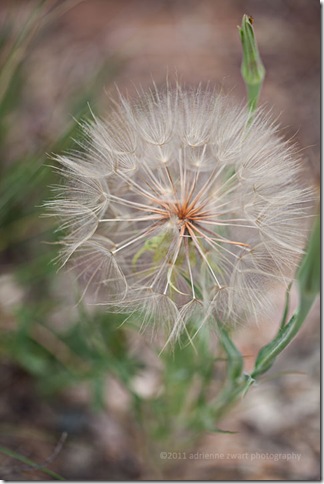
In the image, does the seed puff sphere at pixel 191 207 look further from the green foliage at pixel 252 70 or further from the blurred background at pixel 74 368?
the blurred background at pixel 74 368

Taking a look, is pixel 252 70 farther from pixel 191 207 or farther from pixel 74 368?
pixel 74 368

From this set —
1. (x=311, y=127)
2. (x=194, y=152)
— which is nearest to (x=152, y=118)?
(x=194, y=152)

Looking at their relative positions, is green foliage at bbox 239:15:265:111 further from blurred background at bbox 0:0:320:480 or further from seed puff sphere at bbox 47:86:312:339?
blurred background at bbox 0:0:320:480

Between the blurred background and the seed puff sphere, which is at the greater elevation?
the seed puff sphere

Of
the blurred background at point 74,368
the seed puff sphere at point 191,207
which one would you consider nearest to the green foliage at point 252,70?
the seed puff sphere at point 191,207

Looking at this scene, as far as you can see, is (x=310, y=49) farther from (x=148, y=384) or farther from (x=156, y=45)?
(x=148, y=384)

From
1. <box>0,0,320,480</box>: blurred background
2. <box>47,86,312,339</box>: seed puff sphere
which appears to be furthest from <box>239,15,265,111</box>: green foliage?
<box>0,0,320,480</box>: blurred background

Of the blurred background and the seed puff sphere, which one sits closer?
the seed puff sphere

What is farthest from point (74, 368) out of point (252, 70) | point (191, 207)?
point (252, 70)
